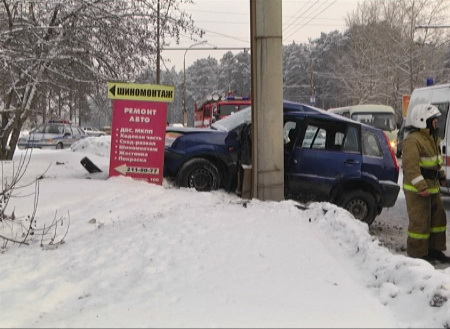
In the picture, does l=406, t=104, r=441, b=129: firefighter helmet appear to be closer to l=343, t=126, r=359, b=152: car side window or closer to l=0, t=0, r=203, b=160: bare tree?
l=343, t=126, r=359, b=152: car side window

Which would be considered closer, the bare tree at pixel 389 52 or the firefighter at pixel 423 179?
the firefighter at pixel 423 179

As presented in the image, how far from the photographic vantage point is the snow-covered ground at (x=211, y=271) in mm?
3102

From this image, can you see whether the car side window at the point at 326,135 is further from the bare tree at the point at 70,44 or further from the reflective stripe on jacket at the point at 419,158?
the bare tree at the point at 70,44

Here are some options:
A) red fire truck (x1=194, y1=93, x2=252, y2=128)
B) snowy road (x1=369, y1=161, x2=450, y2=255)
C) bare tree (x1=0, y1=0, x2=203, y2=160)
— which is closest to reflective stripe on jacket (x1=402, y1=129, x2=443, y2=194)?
snowy road (x1=369, y1=161, x2=450, y2=255)

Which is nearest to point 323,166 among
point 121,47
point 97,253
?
point 97,253

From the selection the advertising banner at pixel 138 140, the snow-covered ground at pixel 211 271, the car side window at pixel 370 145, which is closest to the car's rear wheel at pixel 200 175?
the advertising banner at pixel 138 140

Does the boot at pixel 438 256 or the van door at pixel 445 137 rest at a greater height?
the van door at pixel 445 137

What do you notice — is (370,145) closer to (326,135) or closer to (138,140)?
(326,135)

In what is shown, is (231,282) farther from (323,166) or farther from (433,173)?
(323,166)

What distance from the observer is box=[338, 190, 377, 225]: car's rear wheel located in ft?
25.8

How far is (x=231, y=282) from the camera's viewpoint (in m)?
3.62

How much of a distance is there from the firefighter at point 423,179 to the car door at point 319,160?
2.00m

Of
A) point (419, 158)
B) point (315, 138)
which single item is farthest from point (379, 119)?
point (419, 158)

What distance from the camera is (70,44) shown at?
33.5 feet
